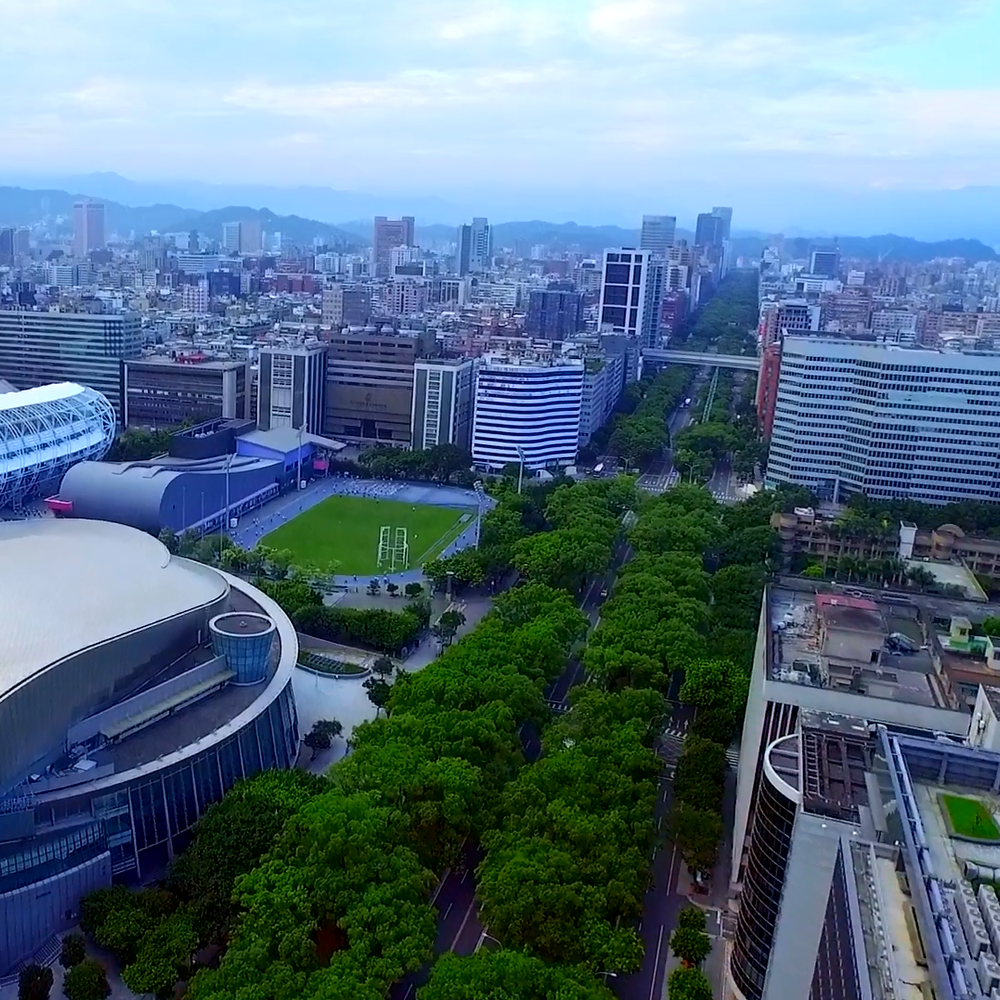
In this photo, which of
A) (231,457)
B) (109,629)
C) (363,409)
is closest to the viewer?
(109,629)

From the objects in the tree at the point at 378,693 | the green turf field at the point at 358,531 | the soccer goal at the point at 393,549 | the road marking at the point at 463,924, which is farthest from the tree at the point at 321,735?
the soccer goal at the point at 393,549

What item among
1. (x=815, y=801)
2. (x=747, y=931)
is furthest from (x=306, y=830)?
(x=815, y=801)

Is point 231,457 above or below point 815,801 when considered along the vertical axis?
below

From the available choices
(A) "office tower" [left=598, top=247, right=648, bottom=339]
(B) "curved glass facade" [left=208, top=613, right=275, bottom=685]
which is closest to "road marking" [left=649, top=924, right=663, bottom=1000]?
(B) "curved glass facade" [left=208, top=613, right=275, bottom=685]

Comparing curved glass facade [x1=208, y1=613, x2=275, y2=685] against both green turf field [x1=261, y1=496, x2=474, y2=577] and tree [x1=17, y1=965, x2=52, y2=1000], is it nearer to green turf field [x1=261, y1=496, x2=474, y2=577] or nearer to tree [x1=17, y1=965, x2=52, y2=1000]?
tree [x1=17, y1=965, x2=52, y2=1000]

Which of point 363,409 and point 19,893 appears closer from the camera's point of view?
point 19,893

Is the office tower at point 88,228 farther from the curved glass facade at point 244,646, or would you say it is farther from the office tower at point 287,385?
the curved glass facade at point 244,646

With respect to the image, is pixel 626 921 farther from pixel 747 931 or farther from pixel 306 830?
pixel 306 830
